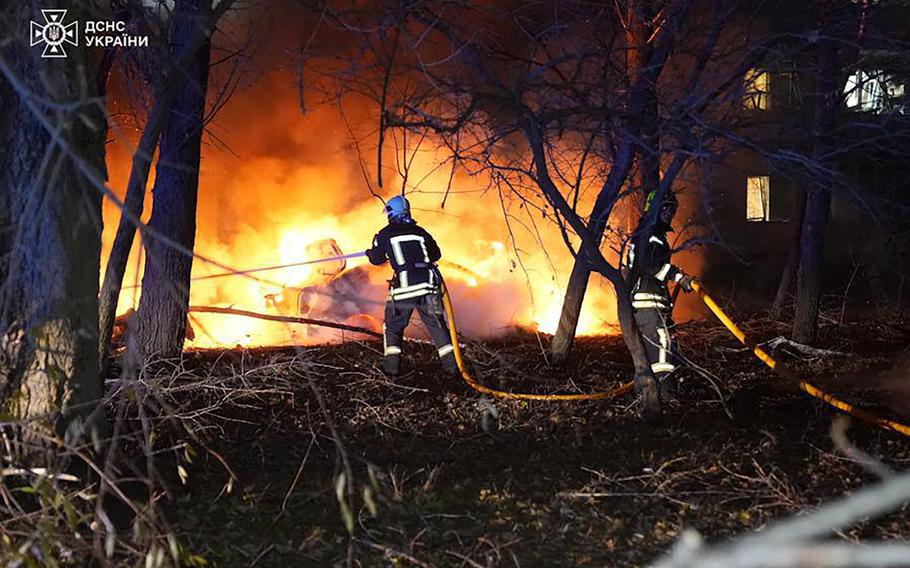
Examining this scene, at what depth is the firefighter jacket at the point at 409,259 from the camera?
8258mm

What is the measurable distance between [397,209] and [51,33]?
4100 millimetres

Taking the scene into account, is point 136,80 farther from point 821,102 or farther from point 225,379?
point 821,102

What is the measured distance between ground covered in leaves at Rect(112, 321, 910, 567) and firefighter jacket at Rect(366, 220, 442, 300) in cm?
83

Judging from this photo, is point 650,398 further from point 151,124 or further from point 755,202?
point 755,202

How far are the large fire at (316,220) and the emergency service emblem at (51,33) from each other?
24.2 ft

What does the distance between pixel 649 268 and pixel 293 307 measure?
5402mm

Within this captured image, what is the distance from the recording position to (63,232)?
493cm

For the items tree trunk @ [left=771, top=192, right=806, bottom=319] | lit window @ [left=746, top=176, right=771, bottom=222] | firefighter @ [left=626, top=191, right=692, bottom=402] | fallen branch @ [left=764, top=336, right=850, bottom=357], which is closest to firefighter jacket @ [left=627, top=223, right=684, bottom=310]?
firefighter @ [left=626, top=191, right=692, bottom=402]

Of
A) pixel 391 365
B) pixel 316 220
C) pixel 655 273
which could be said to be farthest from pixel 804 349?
pixel 316 220

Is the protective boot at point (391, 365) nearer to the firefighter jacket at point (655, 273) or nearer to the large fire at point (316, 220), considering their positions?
the firefighter jacket at point (655, 273)

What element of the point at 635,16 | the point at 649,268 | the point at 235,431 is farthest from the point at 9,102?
the point at 635,16

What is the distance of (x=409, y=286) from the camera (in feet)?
27.1

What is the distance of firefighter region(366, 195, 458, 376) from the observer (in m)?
8.19

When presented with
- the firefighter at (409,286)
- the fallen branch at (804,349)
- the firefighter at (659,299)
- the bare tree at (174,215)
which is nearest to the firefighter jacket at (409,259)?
the firefighter at (409,286)
